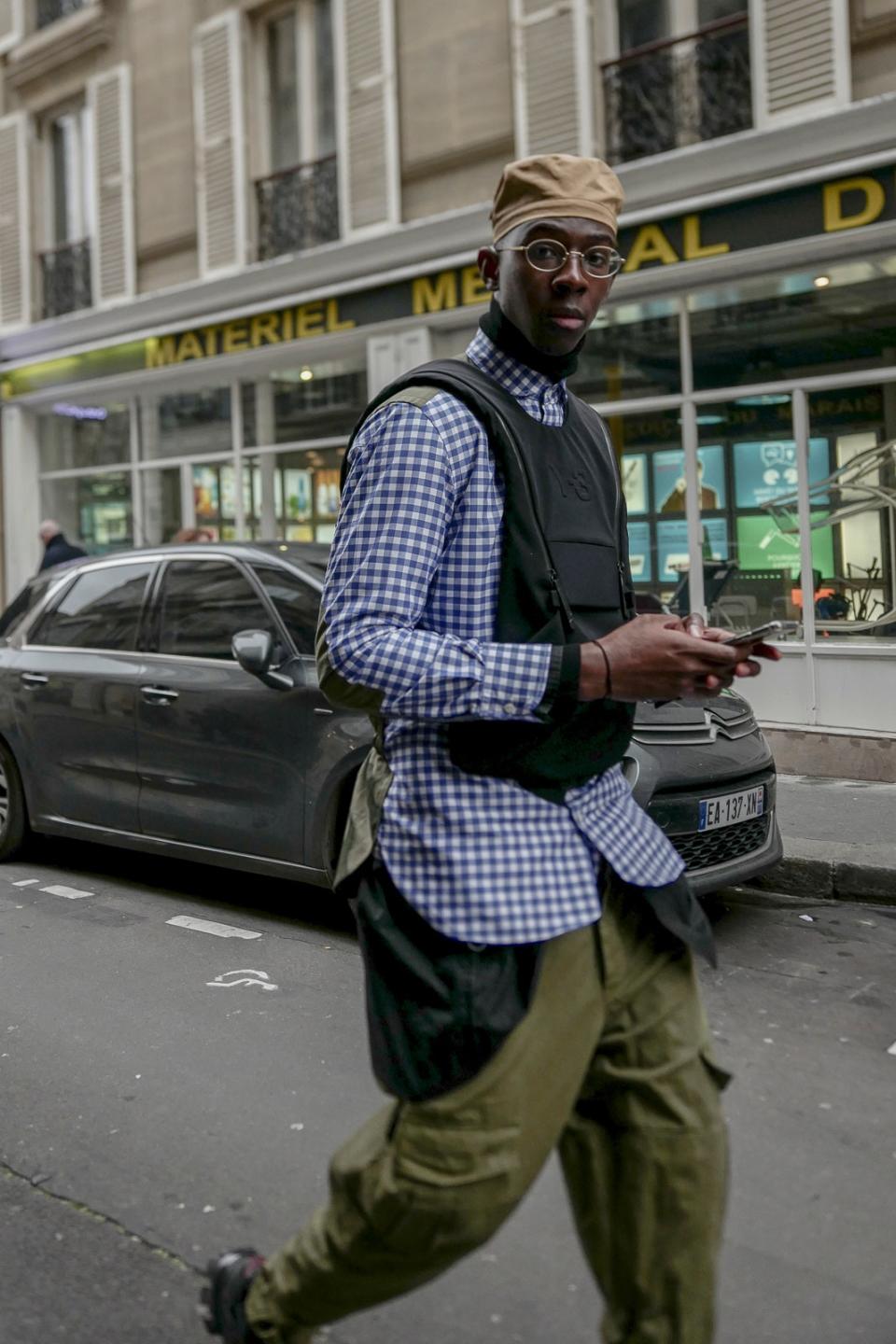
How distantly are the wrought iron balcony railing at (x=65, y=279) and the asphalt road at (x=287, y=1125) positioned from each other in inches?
456

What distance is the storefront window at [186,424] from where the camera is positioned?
14.5 metres

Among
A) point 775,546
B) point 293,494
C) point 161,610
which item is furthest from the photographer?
point 293,494

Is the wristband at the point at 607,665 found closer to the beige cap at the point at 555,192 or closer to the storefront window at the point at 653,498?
the beige cap at the point at 555,192

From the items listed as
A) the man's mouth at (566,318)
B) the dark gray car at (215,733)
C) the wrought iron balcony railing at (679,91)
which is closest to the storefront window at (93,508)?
the wrought iron balcony railing at (679,91)

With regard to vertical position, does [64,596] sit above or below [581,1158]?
above

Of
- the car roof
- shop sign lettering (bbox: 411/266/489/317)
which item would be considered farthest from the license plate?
shop sign lettering (bbox: 411/266/489/317)

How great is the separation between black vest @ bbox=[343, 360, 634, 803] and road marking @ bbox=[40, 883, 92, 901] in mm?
4737

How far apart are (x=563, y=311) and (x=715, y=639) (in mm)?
556

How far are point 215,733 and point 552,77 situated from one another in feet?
23.8

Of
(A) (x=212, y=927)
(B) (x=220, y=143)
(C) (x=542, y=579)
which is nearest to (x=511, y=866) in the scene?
(C) (x=542, y=579)

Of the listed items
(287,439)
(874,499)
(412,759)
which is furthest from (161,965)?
(287,439)

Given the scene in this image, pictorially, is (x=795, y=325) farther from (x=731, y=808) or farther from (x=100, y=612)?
(x=100, y=612)

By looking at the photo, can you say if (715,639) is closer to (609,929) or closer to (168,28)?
(609,929)

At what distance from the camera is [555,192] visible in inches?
82.0
